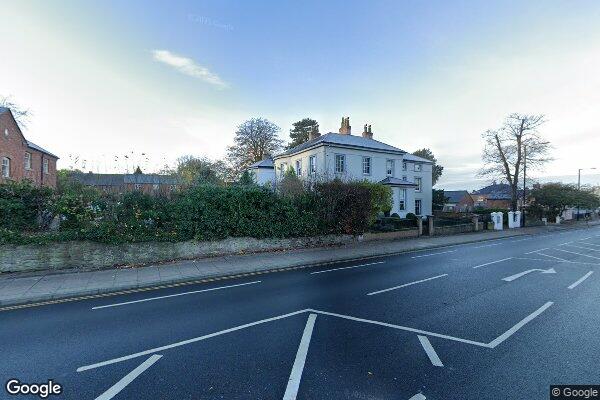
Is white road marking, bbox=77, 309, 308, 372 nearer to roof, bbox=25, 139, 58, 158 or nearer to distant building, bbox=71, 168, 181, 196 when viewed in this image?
distant building, bbox=71, 168, 181, 196

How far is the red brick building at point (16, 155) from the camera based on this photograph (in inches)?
1147

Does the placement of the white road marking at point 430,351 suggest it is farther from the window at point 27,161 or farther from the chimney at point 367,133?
the window at point 27,161

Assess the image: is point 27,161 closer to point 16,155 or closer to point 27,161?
point 27,161

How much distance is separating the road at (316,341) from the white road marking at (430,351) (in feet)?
0.09

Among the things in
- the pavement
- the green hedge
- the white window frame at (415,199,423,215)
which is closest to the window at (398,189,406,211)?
the white window frame at (415,199,423,215)

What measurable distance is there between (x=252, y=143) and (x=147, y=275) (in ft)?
159

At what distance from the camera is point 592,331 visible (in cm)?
561

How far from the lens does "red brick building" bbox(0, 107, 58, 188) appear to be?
1147 inches

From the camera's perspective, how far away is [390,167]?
35.3 m

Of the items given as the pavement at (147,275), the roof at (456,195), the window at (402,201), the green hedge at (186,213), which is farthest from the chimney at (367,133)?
the roof at (456,195)

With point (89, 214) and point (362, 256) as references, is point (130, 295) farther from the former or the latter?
point (362, 256)

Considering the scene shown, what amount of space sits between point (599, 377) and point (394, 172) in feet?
107

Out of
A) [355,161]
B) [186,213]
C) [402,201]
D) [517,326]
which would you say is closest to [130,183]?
[186,213]

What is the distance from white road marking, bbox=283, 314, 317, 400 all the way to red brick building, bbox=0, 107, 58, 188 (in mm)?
29301
